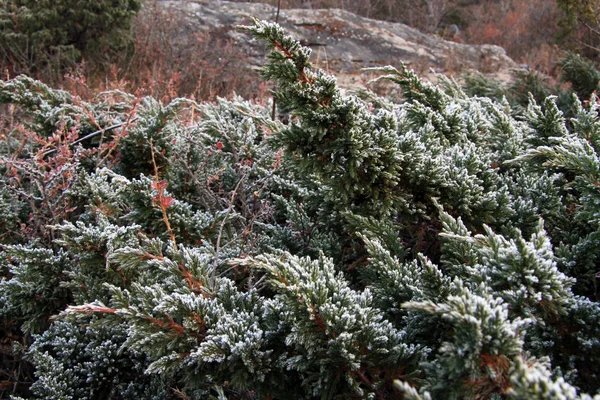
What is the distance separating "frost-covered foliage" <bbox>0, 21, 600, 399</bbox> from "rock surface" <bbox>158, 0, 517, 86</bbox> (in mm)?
5550

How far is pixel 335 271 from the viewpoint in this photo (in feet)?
4.48

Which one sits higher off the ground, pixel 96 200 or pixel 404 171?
pixel 404 171

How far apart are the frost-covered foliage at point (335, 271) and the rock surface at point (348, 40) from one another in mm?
5550

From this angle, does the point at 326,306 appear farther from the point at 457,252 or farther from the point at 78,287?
the point at 78,287

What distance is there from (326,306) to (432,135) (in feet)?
3.11

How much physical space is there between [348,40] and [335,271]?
717 cm

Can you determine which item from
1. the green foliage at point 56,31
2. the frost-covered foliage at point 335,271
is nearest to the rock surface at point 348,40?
the green foliage at point 56,31

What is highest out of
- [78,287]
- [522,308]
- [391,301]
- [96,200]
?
[522,308]

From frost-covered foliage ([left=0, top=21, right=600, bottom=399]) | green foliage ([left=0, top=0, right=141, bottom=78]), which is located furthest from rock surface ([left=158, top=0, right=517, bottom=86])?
frost-covered foliage ([left=0, top=21, right=600, bottom=399])

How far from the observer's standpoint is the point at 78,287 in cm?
152

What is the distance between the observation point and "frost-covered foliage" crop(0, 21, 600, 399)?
3.30 feet

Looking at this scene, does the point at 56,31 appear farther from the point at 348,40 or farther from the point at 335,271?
the point at 335,271

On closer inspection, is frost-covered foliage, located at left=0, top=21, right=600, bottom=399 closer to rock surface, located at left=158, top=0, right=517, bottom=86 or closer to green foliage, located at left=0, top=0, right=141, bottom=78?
green foliage, located at left=0, top=0, right=141, bottom=78

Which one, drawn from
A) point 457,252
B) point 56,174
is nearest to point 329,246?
point 457,252
